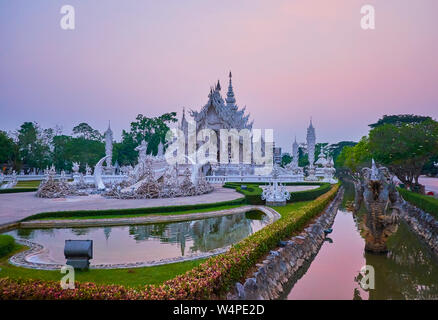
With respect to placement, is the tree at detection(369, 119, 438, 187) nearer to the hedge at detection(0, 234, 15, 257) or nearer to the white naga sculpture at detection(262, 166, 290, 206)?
the white naga sculpture at detection(262, 166, 290, 206)

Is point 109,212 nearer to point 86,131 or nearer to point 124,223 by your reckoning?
point 124,223

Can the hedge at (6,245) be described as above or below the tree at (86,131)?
below

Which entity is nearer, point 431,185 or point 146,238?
point 146,238

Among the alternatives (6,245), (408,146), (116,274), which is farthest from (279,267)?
(408,146)

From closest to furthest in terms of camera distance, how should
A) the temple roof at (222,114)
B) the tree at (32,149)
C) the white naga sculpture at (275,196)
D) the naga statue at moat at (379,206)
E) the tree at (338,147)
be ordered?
the naga statue at moat at (379,206) < the white naga sculpture at (275,196) < the temple roof at (222,114) < the tree at (32,149) < the tree at (338,147)

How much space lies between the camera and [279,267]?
924cm

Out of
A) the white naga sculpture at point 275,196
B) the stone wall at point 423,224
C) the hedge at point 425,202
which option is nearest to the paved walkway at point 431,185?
the hedge at point 425,202

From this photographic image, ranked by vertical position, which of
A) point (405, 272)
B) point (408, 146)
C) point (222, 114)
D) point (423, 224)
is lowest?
point (405, 272)

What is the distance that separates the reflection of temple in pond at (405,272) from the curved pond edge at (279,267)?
7.44ft

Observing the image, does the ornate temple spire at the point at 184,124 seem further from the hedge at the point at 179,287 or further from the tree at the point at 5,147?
the hedge at the point at 179,287

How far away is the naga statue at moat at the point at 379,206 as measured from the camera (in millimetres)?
11617

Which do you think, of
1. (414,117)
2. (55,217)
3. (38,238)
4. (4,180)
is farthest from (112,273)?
(414,117)

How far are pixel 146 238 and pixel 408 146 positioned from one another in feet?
73.8
